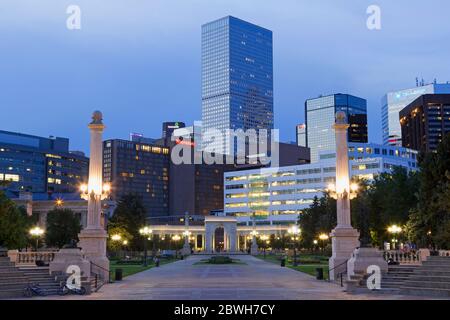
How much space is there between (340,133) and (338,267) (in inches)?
448

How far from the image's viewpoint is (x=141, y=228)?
9756 centimetres

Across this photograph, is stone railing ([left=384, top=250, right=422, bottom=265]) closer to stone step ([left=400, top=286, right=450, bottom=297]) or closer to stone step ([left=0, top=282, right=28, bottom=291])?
stone step ([left=400, top=286, right=450, bottom=297])

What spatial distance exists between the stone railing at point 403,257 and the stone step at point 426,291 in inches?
347

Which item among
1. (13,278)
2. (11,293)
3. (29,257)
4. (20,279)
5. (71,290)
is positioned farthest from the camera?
(29,257)

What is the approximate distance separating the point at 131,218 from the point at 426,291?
235ft

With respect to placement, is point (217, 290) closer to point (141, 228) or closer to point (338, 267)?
point (338, 267)

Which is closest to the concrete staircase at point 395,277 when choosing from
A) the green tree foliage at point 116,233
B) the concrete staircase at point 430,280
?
the concrete staircase at point 430,280

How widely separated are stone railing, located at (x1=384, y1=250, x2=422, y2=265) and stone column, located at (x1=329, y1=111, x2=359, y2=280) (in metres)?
3.83

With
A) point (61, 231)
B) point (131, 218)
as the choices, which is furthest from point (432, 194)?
point (61, 231)

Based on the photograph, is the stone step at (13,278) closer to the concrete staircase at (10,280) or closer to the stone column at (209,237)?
the concrete staircase at (10,280)

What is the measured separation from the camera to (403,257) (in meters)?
40.9

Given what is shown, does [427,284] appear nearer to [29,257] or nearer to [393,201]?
[29,257]

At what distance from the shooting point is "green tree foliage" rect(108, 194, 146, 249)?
95.1 metres

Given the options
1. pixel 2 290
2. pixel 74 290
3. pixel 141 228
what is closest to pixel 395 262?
pixel 74 290
